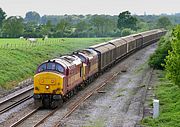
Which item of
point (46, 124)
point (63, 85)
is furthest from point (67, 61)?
point (46, 124)

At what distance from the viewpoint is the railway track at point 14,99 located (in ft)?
91.8

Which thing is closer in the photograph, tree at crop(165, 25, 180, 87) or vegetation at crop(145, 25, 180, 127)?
vegetation at crop(145, 25, 180, 127)

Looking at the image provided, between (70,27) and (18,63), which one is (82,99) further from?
(70,27)

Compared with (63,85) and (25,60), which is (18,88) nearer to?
(63,85)

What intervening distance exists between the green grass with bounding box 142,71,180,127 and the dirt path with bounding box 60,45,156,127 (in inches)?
Answer: 44.3

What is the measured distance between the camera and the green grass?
21.2m

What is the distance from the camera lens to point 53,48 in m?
74.2

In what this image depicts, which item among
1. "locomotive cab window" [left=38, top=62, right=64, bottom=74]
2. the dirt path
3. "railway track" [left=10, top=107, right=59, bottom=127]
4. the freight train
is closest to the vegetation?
the dirt path

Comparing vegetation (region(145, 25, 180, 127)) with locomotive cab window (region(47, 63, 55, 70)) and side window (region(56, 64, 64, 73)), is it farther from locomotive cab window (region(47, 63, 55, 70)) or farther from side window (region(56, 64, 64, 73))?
locomotive cab window (region(47, 63, 55, 70))

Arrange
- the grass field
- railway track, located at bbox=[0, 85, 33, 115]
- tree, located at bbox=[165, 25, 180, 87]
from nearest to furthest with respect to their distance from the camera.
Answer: tree, located at bbox=[165, 25, 180, 87]
railway track, located at bbox=[0, 85, 33, 115]
the grass field

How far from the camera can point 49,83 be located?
27.1 metres

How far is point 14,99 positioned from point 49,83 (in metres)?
5.37

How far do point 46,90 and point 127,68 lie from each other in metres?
26.7

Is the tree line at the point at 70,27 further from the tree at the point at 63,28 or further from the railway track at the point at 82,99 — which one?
the railway track at the point at 82,99
